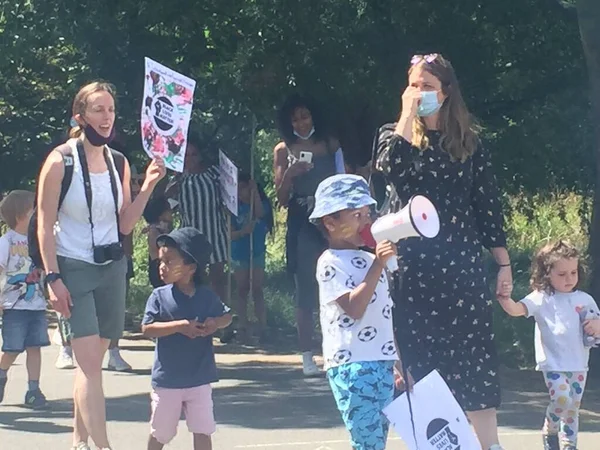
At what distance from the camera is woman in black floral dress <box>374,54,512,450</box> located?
511 centimetres

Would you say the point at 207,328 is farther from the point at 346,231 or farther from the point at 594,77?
the point at 594,77

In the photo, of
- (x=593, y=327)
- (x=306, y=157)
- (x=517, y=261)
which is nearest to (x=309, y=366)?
(x=306, y=157)

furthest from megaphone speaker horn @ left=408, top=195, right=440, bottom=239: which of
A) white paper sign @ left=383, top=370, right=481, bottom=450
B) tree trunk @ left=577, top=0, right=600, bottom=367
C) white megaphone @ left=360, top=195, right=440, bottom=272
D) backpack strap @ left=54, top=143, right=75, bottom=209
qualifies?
tree trunk @ left=577, top=0, right=600, bottom=367

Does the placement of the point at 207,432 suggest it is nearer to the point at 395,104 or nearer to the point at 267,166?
the point at 395,104

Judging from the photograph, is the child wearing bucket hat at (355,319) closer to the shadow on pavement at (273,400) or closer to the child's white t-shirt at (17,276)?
the shadow on pavement at (273,400)

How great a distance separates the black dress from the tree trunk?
378 cm

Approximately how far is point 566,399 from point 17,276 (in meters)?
3.81

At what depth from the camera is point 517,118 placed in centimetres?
1152

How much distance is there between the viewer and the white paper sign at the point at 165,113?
6164 mm

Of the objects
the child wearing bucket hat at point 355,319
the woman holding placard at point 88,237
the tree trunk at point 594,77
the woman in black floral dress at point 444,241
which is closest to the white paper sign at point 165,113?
the woman holding placard at point 88,237

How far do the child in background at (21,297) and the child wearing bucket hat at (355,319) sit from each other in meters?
3.68

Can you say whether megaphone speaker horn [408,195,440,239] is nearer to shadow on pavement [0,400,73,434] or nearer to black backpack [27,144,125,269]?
black backpack [27,144,125,269]

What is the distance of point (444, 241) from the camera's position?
203 inches

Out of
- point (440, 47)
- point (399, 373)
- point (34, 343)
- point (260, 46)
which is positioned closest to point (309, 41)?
point (260, 46)
